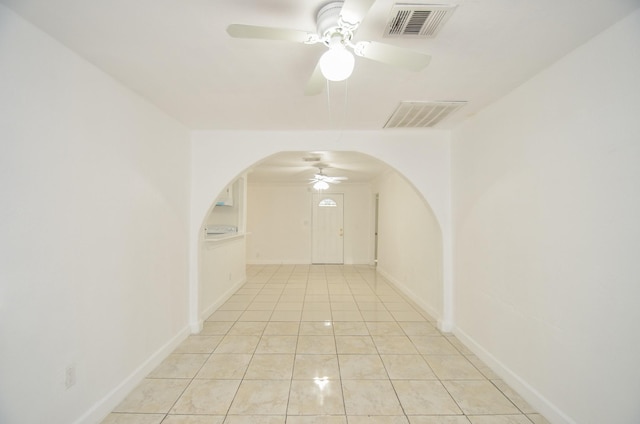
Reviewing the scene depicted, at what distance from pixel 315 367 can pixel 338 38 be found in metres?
2.52

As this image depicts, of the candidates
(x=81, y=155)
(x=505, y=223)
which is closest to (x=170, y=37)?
(x=81, y=155)

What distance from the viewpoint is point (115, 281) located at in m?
2.01

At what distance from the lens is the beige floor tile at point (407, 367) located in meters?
2.34

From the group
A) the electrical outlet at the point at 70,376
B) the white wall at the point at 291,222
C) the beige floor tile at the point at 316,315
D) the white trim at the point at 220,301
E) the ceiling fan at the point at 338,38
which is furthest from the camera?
the white wall at the point at 291,222

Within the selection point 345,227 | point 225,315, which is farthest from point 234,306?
point 345,227

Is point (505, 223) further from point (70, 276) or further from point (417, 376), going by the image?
point (70, 276)

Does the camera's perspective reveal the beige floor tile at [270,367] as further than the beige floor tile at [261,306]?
No

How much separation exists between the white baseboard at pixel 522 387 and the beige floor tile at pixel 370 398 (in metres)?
0.95

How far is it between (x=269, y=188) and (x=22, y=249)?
655 centimetres

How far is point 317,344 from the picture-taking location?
115 inches

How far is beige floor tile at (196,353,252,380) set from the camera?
7.70 feet

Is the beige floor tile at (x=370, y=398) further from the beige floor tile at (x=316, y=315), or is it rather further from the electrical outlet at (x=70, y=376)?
the electrical outlet at (x=70, y=376)

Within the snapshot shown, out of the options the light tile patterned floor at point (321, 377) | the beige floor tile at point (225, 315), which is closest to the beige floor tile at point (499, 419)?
the light tile patterned floor at point (321, 377)

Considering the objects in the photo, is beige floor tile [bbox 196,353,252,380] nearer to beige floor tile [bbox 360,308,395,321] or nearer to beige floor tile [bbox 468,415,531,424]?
beige floor tile [bbox 360,308,395,321]
